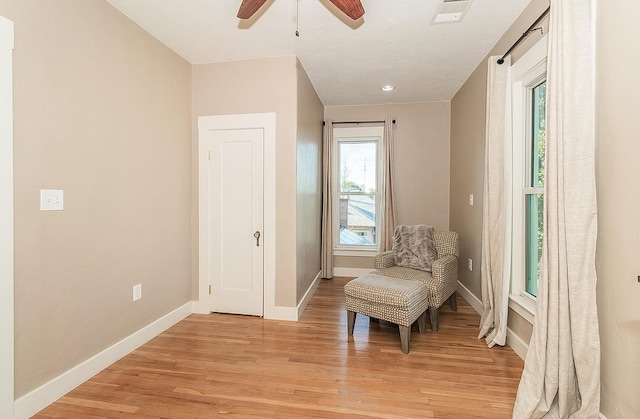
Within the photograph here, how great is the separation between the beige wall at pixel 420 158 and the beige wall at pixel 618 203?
116 inches

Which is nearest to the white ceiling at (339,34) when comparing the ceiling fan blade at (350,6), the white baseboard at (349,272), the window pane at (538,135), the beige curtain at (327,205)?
the ceiling fan blade at (350,6)

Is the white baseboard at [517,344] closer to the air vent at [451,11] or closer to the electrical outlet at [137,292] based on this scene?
the air vent at [451,11]

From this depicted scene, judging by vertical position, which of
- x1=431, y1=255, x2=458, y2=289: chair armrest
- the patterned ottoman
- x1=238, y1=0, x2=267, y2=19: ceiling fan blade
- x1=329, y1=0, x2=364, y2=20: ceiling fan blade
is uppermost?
x1=238, y1=0, x2=267, y2=19: ceiling fan blade

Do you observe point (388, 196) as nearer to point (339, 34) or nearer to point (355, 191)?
point (355, 191)

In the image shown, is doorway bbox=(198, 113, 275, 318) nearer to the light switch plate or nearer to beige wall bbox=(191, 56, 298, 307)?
beige wall bbox=(191, 56, 298, 307)

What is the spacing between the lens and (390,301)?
244cm

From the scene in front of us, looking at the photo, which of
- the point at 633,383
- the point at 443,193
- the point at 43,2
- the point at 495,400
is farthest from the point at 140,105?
the point at 443,193

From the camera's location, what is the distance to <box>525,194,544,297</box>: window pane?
2.33 meters

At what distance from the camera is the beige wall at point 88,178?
170 cm

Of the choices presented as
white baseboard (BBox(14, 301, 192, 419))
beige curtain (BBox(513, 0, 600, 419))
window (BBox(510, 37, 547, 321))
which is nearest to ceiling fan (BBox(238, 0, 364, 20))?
beige curtain (BBox(513, 0, 600, 419))

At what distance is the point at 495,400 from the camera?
183 cm

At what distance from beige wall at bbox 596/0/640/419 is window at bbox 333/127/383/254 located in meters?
3.21

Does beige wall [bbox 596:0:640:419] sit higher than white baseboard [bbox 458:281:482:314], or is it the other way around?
beige wall [bbox 596:0:640:419]

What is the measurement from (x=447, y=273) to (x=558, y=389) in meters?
1.41
